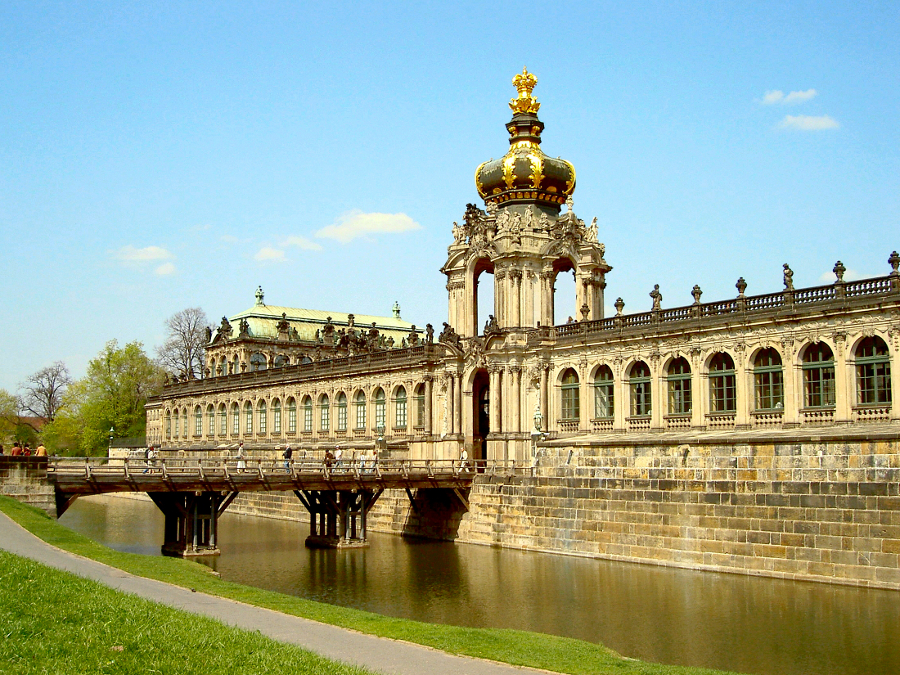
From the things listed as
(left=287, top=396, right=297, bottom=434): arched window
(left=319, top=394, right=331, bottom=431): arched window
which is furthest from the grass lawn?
(left=287, top=396, right=297, bottom=434): arched window

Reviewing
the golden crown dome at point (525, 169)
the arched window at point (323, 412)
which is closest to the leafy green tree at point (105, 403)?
the arched window at point (323, 412)

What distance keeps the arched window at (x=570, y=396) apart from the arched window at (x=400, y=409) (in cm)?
1466

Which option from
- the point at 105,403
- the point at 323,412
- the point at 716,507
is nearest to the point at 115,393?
the point at 105,403

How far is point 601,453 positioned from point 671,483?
4315 millimetres

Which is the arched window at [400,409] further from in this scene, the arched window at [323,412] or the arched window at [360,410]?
the arched window at [323,412]

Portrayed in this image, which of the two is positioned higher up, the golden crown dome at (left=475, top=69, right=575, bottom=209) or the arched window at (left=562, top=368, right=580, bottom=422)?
the golden crown dome at (left=475, top=69, right=575, bottom=209)

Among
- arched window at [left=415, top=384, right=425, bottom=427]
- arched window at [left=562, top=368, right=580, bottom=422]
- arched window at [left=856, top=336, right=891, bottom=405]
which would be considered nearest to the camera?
arched window at [left=856, top=336, right=891, bottom=405]

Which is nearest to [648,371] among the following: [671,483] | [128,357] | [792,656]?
[671,483]

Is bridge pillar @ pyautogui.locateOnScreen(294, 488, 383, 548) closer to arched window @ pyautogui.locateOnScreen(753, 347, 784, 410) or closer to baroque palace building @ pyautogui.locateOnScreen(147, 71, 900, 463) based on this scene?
baroque palace building @ pyautogui.locateOnScreen(147, 71, 900, 463)

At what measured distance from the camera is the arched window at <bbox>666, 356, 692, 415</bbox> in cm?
4319

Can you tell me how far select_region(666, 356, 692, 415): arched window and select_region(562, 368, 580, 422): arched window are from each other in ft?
18.5

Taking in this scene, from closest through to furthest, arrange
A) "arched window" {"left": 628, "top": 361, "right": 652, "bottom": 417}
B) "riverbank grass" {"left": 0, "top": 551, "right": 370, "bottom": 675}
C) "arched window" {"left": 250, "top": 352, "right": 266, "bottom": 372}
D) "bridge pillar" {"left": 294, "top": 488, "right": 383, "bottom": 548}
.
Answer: "riverbank grass" {"left": 0, "top": 551, "right": 370, "bottom": 675} < "arched window" {"left": 628, "top": 361, "right": 652, "bottom": 417} < "bridge pillar" {"left": 294, "top": 488, "right": 383, "bottom": 548} < "arched window" {"left": 250, "top": 352, "right": 266, "bottom": 372}

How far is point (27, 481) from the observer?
35.8 meters

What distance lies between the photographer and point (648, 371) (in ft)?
148
